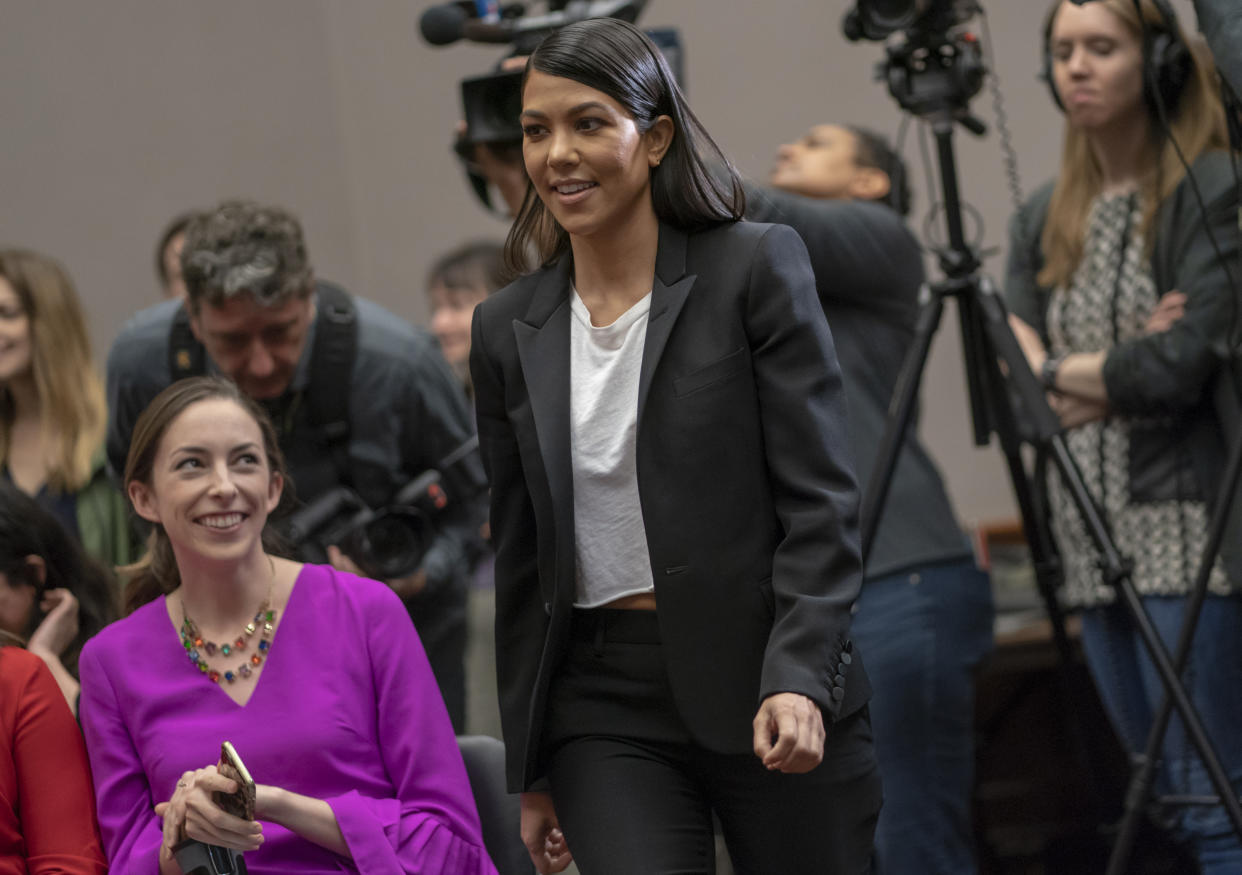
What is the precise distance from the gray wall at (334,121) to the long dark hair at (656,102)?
3173 mm

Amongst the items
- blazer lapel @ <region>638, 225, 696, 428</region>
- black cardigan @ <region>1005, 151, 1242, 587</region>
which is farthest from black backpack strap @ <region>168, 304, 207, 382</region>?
black cardigan @ <region>1005, 151, 1242, 587</region>

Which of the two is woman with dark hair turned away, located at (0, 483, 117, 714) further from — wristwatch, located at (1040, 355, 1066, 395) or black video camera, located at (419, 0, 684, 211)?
wristwatch, located at (1040, 355, 1066, 395)

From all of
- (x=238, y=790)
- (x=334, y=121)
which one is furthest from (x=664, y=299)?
(x=334, y=121)

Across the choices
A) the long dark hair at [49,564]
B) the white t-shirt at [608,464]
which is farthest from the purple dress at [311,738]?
the long dark hair at [49,564]

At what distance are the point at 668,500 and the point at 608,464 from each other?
0.09 metres

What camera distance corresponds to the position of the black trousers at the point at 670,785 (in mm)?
1642

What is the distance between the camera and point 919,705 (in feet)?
8.46

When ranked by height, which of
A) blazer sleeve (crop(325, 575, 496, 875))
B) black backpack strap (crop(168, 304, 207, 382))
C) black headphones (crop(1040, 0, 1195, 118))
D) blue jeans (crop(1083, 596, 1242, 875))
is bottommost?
blue jeans (crop(1083, 596, 1242, 875))

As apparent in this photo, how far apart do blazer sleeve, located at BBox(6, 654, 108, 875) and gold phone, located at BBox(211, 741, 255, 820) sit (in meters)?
0.34

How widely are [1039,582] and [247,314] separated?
53.6 inches

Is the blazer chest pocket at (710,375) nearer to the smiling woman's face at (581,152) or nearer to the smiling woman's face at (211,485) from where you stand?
the smiling woman's face at (581,152)

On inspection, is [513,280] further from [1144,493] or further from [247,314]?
[1144,493]

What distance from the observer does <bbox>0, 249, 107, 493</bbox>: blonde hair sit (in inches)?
125

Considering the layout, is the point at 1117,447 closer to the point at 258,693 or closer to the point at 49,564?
the point at 258,693
